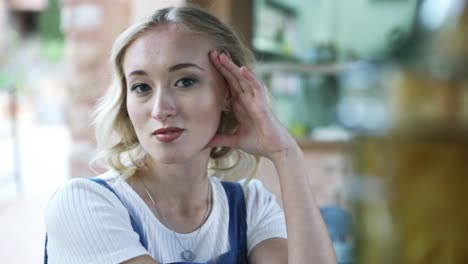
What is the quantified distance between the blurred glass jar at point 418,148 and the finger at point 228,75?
906mm

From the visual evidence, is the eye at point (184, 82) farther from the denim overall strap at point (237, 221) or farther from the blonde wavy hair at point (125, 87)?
the denim overall strap at point (237, 221)

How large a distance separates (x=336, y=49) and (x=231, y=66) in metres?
2.53

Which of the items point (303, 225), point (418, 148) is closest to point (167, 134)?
point (303, 225)

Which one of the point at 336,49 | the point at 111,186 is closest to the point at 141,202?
the point at 111,186

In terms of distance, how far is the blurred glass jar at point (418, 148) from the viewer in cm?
24

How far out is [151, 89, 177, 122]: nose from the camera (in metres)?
1.01

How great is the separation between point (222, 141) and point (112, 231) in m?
0.31

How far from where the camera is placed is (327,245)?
110cm

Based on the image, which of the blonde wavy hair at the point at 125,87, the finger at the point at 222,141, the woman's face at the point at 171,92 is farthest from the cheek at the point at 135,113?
the finger at the point at 222,141

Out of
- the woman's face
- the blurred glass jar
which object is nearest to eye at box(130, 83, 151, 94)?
the woman's face

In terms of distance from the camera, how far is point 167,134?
1.02 metres

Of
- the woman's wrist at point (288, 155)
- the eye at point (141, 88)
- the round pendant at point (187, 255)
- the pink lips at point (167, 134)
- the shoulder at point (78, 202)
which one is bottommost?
the round pendant at point (187, 255)

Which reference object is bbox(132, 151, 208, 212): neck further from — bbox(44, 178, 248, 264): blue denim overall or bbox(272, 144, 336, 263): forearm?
bbox(272, 144, 336, 263): forearm

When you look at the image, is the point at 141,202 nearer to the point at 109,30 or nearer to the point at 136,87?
the point at 136,87
